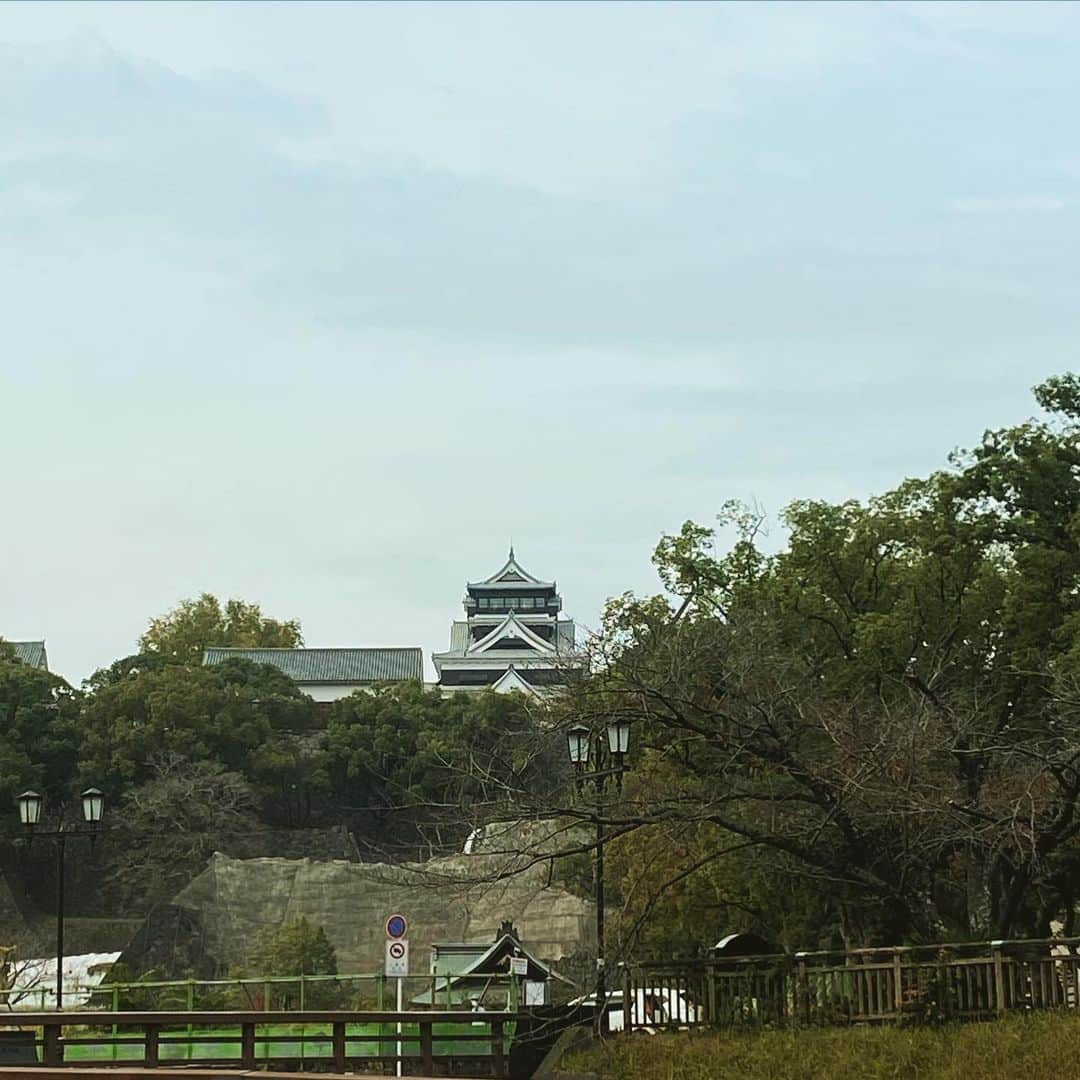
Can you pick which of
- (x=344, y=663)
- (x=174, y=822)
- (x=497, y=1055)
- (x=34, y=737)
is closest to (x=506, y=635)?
(x=344, y=663)

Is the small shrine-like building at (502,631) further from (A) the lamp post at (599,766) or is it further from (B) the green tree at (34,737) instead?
(A) the lamp post at (599,766)

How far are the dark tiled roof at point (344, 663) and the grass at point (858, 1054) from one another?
71034 millimetres

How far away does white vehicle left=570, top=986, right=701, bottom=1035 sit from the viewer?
64.2ft

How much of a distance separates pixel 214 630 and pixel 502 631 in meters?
21.5

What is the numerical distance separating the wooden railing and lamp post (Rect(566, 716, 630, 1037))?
3.77 feet

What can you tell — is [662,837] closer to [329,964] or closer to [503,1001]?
[503,1001]

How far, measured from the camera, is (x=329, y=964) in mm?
41156

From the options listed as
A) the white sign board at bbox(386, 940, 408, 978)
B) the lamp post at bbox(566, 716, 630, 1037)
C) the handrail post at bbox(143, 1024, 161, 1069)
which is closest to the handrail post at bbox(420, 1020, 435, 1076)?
the lamp post at bbox(566, 716, 630, 1037)

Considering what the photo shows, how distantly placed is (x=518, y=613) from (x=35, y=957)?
6661cm

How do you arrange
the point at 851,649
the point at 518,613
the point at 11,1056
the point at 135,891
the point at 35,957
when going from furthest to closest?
the point at 518,613 → the point at 135,891 → the point at 35,957 → the point at 851,649 → the point at 11,1056

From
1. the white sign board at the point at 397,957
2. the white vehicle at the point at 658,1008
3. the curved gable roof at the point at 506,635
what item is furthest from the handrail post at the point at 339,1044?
the curved gable roof at the point at 506,635

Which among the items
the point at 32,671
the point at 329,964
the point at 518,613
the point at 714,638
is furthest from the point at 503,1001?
the point at 518,613

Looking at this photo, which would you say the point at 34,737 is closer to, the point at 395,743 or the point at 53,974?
the point at 395,743

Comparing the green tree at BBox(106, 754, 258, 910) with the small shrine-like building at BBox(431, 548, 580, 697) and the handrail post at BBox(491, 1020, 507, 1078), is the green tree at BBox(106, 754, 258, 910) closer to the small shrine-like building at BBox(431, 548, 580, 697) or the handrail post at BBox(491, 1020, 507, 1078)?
the small shrine-like building at BBox(431, 548, 580, 697)
